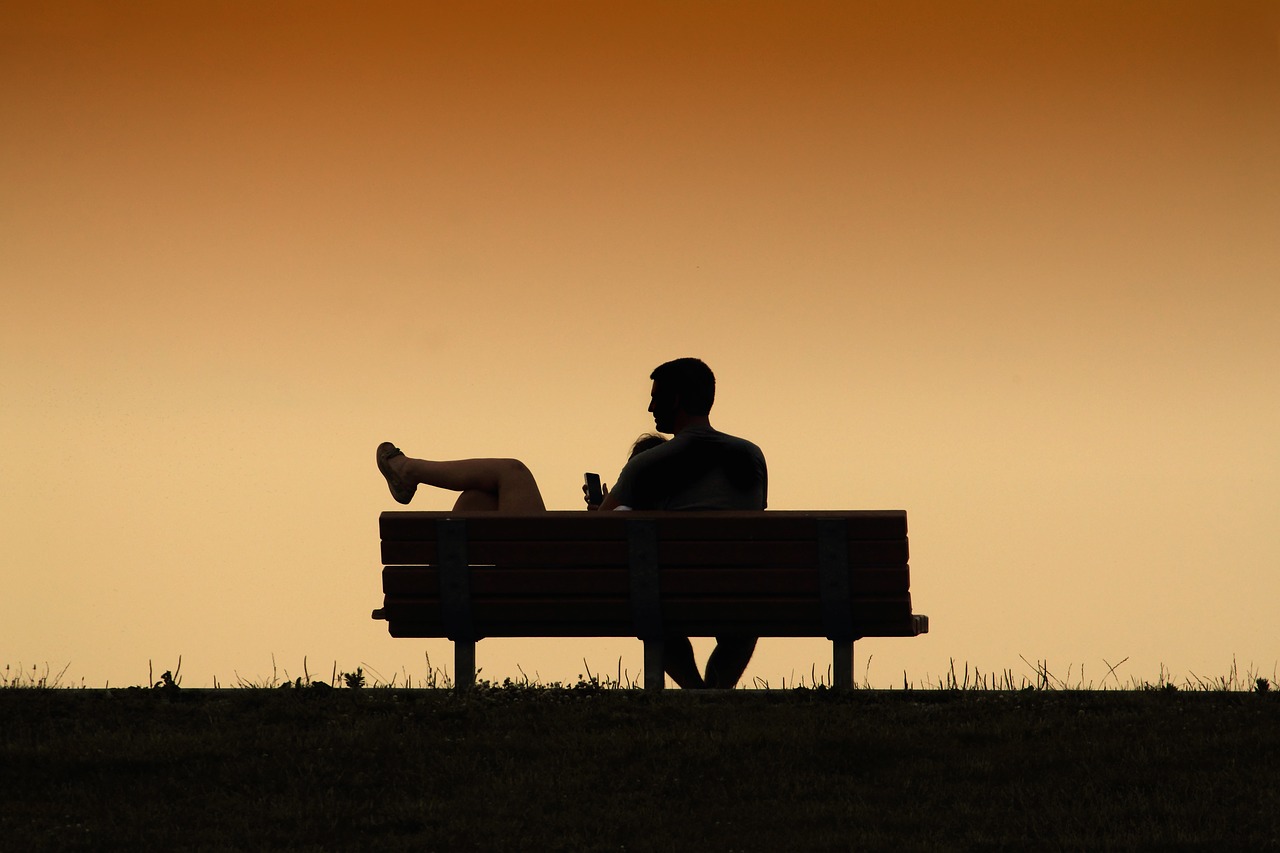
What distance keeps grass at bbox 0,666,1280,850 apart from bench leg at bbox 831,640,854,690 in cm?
31

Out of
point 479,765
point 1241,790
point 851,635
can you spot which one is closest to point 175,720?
point 479,765

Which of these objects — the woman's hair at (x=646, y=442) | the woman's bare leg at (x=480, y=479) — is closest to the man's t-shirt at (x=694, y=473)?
the woman's hair at (x=646, y=442)

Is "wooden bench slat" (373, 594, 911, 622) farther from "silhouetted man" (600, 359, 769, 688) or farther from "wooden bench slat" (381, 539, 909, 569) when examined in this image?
"silhouetted man" (600, 359, 769, 688)

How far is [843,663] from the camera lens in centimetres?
815

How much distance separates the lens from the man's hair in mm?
8711

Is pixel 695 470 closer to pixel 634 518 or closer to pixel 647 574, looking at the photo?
pixel 634 518

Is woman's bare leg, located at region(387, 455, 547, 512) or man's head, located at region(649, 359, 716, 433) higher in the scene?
man's head, located at region(649, 359, 716, 433)

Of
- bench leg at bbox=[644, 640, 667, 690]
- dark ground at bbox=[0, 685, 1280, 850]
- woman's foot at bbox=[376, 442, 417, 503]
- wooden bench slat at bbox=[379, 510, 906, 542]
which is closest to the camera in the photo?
dark ground at bbox=[0, 685, 1280, 850]

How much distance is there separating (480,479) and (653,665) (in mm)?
1267

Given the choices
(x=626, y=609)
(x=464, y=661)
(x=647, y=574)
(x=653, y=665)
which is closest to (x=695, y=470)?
(x=647, y=574)

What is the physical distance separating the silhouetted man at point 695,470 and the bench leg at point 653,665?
0.59 ft

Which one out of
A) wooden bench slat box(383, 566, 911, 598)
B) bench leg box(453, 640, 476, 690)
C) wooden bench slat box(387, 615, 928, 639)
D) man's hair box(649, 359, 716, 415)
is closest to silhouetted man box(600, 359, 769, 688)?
man's hair box(649, 359, 716, 415)

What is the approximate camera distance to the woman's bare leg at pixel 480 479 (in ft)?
28.5

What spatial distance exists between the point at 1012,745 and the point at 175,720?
3.28 metres
